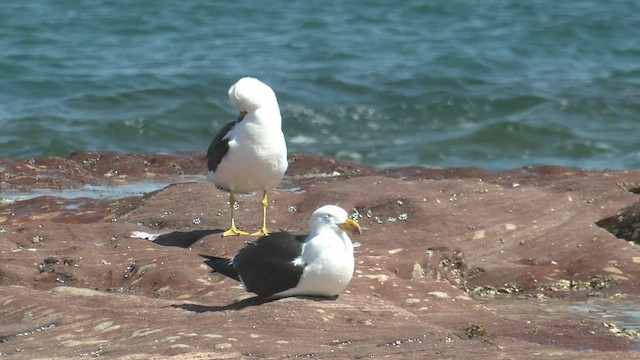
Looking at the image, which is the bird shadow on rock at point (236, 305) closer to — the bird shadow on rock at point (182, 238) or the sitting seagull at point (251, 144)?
the sitting seagull at point (251, 144)

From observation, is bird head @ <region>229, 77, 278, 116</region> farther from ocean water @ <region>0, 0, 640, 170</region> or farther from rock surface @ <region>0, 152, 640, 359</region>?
ocean water @ <region>0, 0, 640, 170</region>

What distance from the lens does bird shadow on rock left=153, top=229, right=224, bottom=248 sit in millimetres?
9594

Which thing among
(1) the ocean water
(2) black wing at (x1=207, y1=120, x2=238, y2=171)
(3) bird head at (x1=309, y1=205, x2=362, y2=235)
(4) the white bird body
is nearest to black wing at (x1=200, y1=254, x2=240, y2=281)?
(4) the white bird body

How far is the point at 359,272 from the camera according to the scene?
332 inches

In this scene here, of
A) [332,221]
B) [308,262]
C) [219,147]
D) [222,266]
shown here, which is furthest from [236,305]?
[219,147]

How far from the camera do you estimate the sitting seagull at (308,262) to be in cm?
738

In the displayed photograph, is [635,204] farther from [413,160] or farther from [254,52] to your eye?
[254,52]

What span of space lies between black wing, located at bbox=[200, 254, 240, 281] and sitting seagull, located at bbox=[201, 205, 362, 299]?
0.17 metres

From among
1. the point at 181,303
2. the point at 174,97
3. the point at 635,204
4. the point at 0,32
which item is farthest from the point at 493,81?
the point at 181,303

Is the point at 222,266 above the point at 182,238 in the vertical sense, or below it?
above

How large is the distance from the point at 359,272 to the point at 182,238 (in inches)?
70.5

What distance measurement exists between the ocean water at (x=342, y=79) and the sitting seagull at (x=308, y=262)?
42.4 feet

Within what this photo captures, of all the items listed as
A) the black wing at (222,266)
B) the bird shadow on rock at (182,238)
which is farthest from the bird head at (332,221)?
the bird shadow on rock at (182,238)

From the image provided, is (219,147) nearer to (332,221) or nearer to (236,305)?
(236,305)
